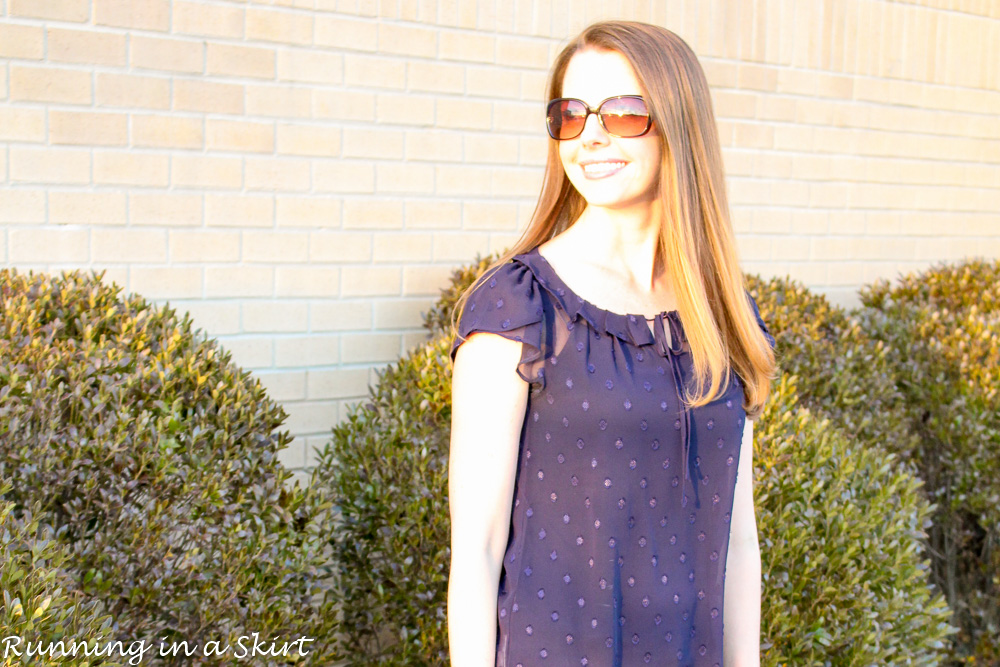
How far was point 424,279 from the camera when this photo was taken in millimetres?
4359

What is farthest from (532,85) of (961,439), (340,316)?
(961,439)

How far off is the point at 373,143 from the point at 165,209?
93 centimetres

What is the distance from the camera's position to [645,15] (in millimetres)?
5012

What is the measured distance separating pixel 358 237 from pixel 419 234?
0.30 m

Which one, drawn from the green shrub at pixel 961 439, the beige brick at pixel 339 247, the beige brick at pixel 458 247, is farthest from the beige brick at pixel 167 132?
the green shrub at pixel 961 439

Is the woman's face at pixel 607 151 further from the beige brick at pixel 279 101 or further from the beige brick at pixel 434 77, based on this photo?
the beige brick at pixel 434 77

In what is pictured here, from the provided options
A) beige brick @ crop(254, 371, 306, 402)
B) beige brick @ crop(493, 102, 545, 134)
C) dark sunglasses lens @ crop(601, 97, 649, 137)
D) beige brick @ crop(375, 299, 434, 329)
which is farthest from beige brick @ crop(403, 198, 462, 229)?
dark sunglasses lens @ crop(601, 97, 649, 137)

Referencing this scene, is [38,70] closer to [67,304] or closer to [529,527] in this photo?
[67,304]

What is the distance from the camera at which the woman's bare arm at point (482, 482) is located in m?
1.76

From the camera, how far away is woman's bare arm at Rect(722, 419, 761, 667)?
2.13m

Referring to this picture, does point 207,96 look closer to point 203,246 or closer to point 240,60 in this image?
point 240,60

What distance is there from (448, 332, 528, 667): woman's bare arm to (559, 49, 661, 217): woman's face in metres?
0.42

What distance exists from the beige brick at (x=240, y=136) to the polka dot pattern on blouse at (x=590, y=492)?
7.46ft

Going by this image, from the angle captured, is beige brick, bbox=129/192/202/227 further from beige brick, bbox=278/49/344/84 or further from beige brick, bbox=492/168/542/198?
beige brick, bbox=492/168/542/198
